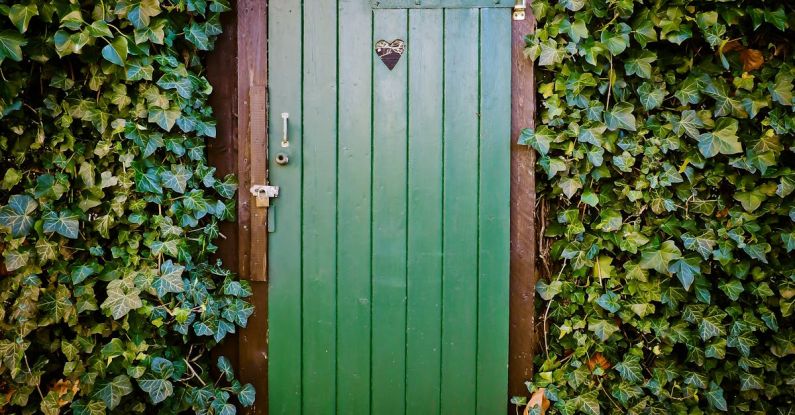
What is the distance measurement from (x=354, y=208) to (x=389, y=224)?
15 centimetres

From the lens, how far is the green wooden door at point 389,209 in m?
1.80

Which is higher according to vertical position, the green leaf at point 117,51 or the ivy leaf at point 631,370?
the green leaf at point 117,51

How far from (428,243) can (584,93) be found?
2.73ft

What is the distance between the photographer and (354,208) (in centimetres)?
183

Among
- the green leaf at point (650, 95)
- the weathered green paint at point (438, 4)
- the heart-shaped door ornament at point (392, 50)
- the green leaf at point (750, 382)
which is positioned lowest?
the green leaf at point (750, 382)

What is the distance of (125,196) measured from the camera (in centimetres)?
169

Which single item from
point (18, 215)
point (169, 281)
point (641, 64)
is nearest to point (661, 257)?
point (641, 64)

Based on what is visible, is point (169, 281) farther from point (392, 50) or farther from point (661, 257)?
point (661, 257)

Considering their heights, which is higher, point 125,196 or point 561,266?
point 125,196

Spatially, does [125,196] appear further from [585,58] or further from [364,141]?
[585,58]

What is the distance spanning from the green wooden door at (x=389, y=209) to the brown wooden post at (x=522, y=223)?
0.05m

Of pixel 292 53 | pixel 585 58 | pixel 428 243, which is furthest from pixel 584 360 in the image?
pixel 292 53

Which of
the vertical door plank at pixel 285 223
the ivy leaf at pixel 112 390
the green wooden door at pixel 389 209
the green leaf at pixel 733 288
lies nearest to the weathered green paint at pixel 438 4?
the green wooden door at pixel 389 209

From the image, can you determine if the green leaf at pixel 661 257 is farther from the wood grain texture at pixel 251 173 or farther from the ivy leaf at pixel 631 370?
the wood grain texture at pixel 251 173
